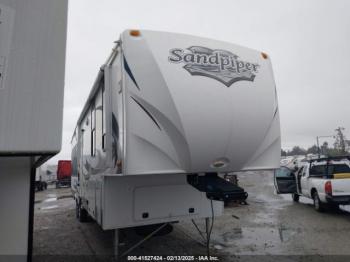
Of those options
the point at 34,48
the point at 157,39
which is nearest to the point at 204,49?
the point at 157,39

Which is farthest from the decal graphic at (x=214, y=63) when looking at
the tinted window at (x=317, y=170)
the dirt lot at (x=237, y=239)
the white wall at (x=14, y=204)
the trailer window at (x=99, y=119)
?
the tinted window at (x=317, y=170)

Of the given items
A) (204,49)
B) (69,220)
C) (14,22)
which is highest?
(204,49)

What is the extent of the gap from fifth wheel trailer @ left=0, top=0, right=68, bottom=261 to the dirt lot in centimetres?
450

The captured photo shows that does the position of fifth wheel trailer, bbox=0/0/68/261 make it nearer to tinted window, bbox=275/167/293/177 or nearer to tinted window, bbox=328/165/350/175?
tinted window, bbox=328/165/350/175

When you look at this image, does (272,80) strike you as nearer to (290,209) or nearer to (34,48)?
(34,48)

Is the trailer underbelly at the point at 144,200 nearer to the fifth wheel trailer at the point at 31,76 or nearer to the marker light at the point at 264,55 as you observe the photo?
the marker light at the point at 264,55

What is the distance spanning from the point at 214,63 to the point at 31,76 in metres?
2.49

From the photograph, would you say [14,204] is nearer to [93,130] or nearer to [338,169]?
[93,130]

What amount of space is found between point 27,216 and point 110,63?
271 cm

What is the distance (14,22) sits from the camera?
4.61ft

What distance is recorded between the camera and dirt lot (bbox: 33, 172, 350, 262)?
537 centimetres

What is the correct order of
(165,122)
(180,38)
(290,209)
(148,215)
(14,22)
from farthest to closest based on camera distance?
(290,209), (148,215), (180,38), (165,122), (14,22)

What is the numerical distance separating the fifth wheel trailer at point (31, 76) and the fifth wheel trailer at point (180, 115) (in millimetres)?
1697

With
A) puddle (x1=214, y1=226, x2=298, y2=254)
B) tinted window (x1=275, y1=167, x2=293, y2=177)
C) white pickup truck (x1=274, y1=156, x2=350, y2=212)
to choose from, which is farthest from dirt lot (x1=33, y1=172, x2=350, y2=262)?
tinted window (x1=275, y1=167, x2=293, y2=177)
